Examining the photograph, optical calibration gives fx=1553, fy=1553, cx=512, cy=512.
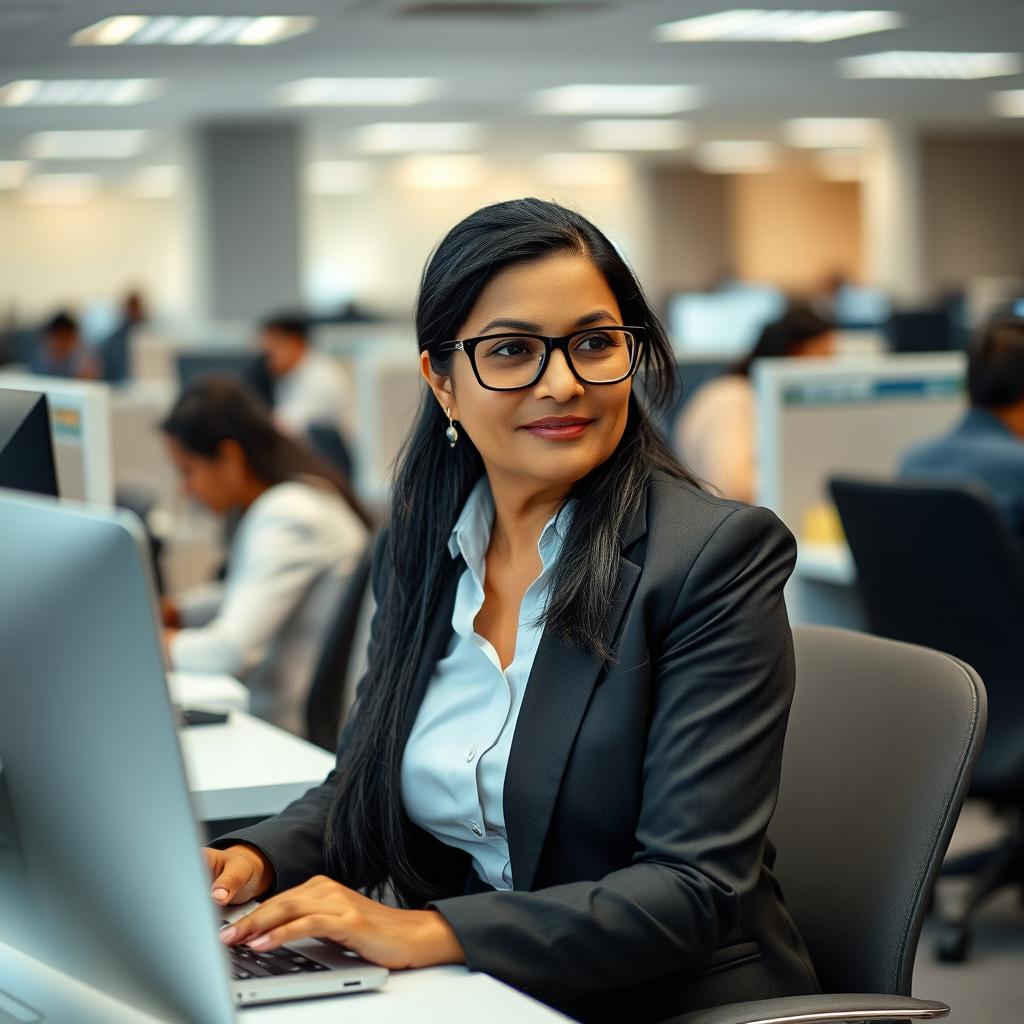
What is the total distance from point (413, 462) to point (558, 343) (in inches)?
11.3

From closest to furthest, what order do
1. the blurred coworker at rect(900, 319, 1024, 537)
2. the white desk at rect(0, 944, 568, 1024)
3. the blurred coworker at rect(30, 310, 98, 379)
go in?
the white desk at rect(0, 944, 568, 1024), the blurred coworker at rect(900, 319, 1024, 537), the blurred coworker at rect(30, 310, 98, 379)

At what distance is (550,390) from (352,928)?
1.58 ft

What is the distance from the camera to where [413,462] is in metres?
1.57

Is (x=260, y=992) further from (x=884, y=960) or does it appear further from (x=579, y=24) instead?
(x=579, y=24)

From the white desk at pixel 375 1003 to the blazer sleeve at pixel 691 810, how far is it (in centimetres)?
4

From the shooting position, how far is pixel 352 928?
1104mm

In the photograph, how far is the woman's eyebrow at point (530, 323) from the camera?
134 centimetres

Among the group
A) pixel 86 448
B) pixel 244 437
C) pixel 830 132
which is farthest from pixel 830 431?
pixel 830 132

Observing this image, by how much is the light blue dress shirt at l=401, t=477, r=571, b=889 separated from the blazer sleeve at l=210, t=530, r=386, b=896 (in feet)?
0.31

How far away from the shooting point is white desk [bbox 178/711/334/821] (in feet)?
5.73

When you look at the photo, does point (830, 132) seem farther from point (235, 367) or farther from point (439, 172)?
point (235, 367)

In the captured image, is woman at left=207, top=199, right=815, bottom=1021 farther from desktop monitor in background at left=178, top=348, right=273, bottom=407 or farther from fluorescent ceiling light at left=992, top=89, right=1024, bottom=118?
fluorescent ceiling light at left=992, top=89, right=1024, bottom=118

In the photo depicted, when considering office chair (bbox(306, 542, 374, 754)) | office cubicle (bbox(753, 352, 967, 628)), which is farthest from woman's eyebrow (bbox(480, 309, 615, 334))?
office cubicle (bbox(753, 352, 967, 628))

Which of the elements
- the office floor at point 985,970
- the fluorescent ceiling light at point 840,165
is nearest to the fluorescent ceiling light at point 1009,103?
the fluorescent ceiling light at point 840,165
